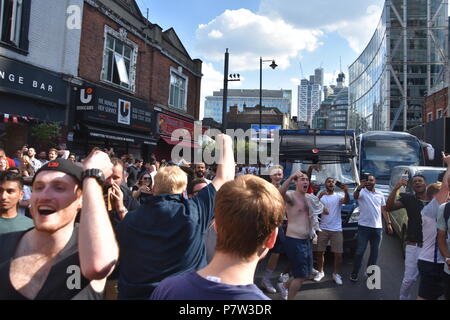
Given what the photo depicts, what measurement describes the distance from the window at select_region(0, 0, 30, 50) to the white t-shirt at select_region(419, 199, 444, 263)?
12.0m

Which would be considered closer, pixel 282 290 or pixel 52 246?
pixel 52 246

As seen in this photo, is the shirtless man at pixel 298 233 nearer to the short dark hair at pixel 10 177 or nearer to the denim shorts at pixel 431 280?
the denim shorts at pixel 431 280

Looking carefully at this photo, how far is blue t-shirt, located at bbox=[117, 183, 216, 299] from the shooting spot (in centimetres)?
212

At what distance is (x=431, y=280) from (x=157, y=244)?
3.11 m

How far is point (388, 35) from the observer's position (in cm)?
4547

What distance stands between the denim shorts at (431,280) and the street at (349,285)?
4.28ft

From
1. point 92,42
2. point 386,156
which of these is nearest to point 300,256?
point 386,156

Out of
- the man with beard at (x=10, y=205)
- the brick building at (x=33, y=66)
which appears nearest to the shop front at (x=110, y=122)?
the brick building at (x=33, y=66)

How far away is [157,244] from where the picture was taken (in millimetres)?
2164

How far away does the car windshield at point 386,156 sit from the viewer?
12547 millimetres

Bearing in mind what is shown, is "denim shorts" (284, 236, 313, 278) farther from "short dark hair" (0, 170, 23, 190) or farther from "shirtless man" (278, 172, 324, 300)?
"short dark hair" (0, 170, 23, 190)

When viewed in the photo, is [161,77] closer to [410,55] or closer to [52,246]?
[52,246]

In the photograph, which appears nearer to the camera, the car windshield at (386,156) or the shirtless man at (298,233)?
the shirtless man at (298,233)
